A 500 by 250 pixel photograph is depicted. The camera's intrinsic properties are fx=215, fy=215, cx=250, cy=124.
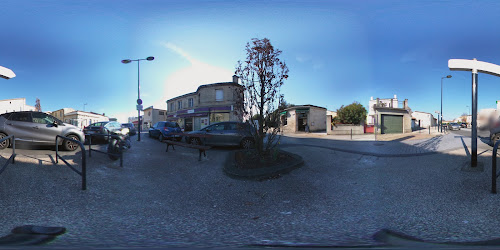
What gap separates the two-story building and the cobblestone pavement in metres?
17.9

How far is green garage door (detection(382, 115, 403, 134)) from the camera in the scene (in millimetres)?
22047

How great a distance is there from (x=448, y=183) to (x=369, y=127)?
61.2 feet

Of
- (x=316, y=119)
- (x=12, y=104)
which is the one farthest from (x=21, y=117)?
(x=316, y=119)

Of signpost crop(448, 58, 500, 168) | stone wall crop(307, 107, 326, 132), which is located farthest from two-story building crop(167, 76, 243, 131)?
signpost crop(448, 58, 500, 168)

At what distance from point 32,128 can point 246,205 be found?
27.4 feet

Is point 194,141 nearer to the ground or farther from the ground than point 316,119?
nearer to the ground

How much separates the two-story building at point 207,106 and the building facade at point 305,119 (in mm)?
7368

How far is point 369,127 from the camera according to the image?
21531mm

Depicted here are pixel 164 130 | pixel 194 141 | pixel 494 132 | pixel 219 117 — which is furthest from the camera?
pixel 219 117

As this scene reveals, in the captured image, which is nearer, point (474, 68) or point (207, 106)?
point (474, 68)

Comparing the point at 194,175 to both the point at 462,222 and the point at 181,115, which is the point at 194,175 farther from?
the point at 181,115

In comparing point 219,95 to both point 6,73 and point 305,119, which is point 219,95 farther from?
point 6,73

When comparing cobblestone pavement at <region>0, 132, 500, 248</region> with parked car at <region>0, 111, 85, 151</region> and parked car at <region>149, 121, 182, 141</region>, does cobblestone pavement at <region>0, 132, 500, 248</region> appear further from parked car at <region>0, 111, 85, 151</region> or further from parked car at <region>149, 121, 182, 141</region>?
parked car at <region>149, 121, 182, 141</region>

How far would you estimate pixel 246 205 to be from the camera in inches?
153
